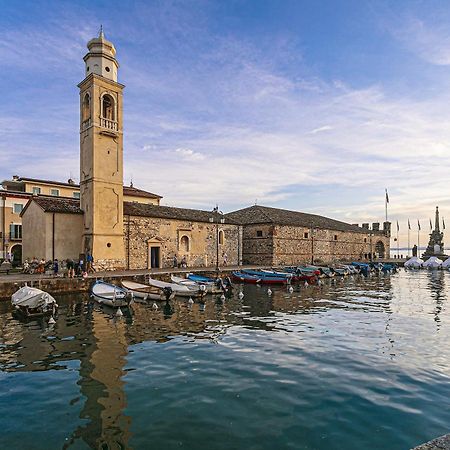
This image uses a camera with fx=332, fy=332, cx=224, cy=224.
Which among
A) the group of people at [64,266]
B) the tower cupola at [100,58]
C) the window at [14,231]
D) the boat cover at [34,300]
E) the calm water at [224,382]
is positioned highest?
the tower cupola at [100,58]

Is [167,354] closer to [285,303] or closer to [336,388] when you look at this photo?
[336,388]

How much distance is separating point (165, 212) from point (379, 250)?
168ft

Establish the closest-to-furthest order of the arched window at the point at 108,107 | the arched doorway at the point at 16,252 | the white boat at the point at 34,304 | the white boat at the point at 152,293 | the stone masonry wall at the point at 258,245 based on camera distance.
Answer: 1. the white boat at the point at 34,304
2. the white boat at the point at 152,293
3. the arched window at the point at 108,107
4. the arched doorway at the point at 16,252
5. the stone masonry wall at the point at 258,245

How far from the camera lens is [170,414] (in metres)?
7.00

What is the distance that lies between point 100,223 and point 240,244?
2015 cm

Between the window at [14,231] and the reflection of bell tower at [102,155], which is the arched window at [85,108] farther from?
the window at [14,231]

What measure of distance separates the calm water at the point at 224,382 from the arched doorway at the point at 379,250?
5564 cm

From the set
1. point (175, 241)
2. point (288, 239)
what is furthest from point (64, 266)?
point (288, 239)

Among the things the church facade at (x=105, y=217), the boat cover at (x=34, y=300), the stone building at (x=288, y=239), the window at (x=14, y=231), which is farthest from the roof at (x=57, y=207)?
the stone building at (x=288, y=239)

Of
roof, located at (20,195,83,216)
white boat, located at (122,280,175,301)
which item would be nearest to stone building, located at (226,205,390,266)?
roof, located at (20,195,83,216)

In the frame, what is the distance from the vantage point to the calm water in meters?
6.25

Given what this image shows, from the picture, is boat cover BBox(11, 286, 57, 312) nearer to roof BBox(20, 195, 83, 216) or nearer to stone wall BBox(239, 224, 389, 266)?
roof BBox(20, 195, 83, 216)

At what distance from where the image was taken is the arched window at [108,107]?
1194 inches

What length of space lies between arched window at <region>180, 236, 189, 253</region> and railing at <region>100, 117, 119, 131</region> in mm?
13373
